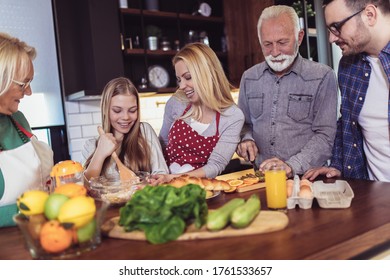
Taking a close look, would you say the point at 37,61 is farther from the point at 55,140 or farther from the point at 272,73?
the point at 272,73

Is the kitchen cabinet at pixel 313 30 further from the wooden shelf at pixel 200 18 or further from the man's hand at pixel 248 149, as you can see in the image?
the man's hand at pixel 248 149

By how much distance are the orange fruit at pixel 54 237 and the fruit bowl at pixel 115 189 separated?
0.48 meters

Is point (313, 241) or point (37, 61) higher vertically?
point (37, 61)

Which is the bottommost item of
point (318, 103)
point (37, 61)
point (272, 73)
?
point (318, 103)

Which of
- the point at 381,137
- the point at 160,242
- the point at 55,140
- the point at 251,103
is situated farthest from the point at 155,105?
the point at 160,242

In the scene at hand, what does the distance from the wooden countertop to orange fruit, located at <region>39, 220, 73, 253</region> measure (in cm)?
6

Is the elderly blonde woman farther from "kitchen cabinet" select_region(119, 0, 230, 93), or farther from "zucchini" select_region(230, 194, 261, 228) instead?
"kitchen cabinet" select_region(119, 0, 230, 93)

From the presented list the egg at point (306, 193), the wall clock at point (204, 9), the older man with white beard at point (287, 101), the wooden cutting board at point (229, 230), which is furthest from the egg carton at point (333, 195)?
the wall clock at point (204, 9)

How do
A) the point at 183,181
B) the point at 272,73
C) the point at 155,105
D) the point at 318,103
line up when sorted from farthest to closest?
the point at 155,105, the point at 272,73, the point at 318,103, the point at 183,181

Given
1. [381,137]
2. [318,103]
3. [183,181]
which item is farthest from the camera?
[318,103]

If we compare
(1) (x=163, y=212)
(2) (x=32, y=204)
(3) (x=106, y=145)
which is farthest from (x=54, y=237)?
(3) (x=106, y=145)

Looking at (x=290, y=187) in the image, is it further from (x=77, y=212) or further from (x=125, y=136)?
(x=125, y=136)

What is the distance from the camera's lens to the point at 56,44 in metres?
3.54
